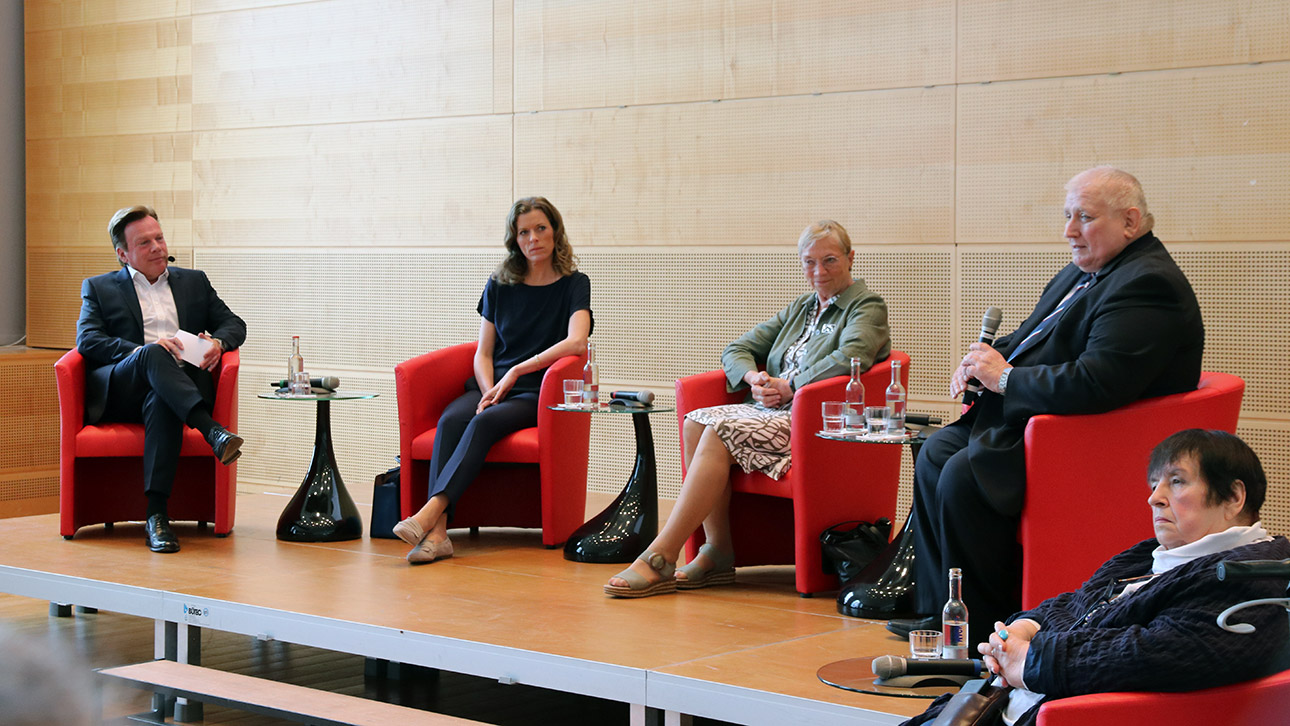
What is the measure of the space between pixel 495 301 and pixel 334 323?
7.87 feet

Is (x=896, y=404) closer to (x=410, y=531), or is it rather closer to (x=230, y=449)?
(x=410, y=531)

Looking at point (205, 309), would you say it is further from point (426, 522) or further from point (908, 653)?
point (908, 653)

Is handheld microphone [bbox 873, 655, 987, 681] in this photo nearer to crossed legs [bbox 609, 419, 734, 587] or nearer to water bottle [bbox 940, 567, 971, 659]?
water bottle [bbox 940, 567, 971, 659]

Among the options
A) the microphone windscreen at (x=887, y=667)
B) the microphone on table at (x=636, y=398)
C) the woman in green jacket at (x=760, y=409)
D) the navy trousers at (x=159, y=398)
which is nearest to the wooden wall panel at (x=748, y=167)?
the woman in green jacket at (x=760, y=409)

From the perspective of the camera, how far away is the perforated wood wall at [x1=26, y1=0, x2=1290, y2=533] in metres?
5.03

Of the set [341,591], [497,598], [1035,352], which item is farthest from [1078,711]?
[341,591]

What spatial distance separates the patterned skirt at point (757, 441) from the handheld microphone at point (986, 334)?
63 centimetres

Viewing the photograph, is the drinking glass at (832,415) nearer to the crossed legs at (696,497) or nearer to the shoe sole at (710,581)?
the crossed legs at (696,497)

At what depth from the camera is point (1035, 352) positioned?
356 centimetres

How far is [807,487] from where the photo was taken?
13.3 feet

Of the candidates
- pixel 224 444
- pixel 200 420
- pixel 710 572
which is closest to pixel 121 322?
pixel 200 420

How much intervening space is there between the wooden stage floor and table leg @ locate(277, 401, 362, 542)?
9 centimetres

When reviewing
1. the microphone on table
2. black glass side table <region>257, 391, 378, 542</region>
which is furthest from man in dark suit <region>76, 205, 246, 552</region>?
the microphone on table

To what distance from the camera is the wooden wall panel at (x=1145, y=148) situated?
4883 mm
